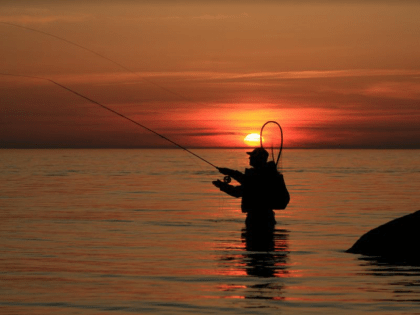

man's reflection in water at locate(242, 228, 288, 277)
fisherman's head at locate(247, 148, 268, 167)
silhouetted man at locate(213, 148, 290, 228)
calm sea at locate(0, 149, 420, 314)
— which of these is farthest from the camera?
fisherman's head at locate(247, 148, 268, 167)

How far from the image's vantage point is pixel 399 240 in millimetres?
14992

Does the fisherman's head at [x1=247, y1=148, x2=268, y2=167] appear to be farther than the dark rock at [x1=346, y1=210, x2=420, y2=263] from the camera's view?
Yes

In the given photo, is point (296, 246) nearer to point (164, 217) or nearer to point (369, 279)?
point (369, 279)

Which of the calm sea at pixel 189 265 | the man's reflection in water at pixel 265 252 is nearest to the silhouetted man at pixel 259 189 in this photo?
the man's reflection in water at pixel 265 252

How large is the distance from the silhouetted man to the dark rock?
2.80 m

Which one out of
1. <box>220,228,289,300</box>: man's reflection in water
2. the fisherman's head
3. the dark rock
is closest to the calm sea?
<box>220,228,289,300</box>: man's reflection in water

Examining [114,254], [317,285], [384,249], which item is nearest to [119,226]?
[114,254]

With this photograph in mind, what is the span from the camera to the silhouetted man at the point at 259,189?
1773cm

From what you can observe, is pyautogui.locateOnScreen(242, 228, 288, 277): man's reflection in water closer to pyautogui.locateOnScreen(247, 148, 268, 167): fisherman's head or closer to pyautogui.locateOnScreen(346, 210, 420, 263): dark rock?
pyautogui.locateOnScreen(247, 148, 268, 167): fisherman's head

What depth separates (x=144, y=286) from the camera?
12477 mm

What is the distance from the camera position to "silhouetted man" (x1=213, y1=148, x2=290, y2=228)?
698 inches

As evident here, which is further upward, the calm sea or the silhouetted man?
the silhouetted man

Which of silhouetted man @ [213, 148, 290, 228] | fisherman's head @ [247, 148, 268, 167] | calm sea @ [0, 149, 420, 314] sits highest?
fisherman's head @ [247, 148, 268, 167]

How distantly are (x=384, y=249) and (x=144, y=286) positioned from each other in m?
5.20
